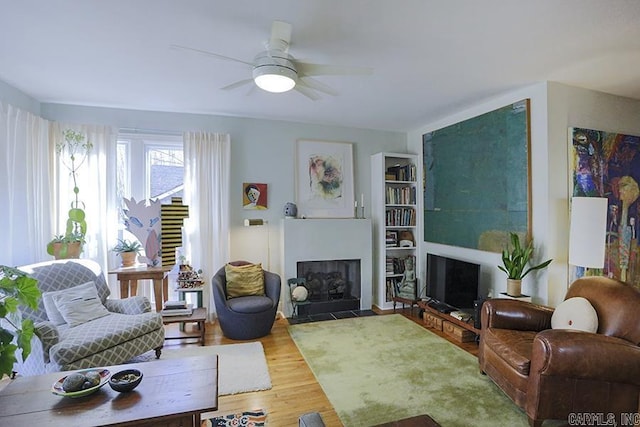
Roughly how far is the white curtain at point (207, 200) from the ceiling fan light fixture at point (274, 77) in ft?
6.79

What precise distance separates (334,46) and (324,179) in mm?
2439

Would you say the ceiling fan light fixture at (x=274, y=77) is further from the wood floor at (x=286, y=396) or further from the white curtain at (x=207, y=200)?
the wood floor at (x=286, y=396)

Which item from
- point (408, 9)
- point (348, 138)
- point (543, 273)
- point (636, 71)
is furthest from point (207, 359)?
point (636, 71)

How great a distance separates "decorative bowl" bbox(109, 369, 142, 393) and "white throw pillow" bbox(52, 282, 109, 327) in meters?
1.15

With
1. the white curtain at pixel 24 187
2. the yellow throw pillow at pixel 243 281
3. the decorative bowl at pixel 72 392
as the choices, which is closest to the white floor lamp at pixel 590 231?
the yellow throw pillow at pixel 243 281

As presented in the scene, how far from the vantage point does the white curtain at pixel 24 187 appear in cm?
296

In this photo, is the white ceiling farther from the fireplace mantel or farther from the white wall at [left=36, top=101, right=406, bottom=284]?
the fireplace mantel

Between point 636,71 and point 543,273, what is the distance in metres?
1.94

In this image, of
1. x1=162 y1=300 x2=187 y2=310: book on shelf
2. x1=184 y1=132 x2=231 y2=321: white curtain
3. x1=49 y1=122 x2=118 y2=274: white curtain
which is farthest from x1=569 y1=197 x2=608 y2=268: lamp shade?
x1=49 y1=122 x2=118 y2=274: white curtain

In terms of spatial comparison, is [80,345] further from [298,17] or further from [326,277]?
[326,277]

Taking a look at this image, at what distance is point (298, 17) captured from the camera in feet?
6.68

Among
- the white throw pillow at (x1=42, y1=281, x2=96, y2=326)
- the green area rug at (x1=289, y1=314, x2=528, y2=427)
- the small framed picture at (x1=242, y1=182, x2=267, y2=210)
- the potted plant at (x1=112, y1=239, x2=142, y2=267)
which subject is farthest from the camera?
the small framed picture at (x1=242, y1=182, x2=267, y2=210)

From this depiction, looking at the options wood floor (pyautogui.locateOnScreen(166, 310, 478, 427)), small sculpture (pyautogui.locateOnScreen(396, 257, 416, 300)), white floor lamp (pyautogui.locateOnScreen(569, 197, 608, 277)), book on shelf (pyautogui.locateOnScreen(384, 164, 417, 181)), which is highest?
book on shelf (pyautogui.locateOnScreen(384, 164, 417, 181))

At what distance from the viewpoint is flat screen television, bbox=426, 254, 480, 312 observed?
144 inches
